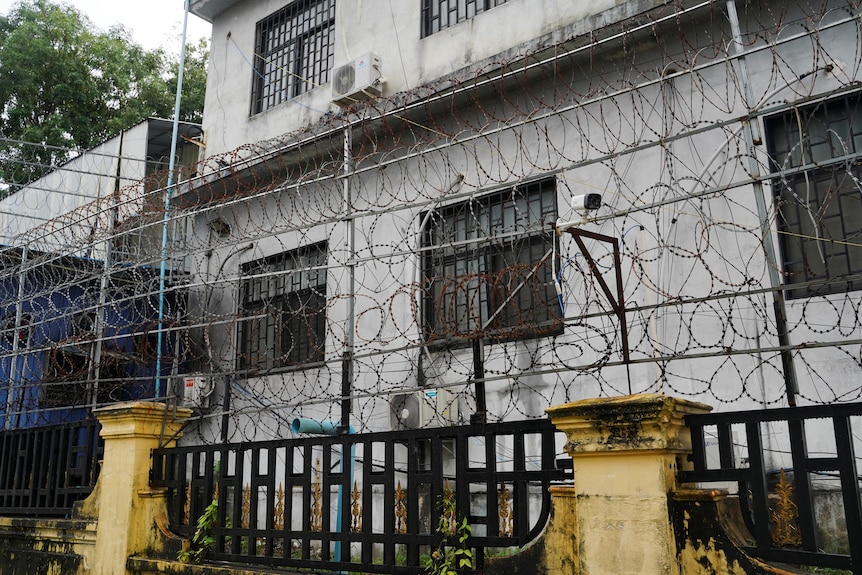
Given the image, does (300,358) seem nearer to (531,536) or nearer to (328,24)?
(328,24)

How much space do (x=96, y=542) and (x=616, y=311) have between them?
431cm

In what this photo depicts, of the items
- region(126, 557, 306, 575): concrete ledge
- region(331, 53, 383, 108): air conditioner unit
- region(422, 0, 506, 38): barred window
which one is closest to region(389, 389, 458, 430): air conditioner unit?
region(126, 557, 306, 575): concrete ledge

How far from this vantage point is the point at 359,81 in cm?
916

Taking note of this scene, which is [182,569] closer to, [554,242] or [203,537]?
[203,537]

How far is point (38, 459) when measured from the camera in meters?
6.95

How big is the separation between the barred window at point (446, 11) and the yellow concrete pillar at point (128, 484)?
5.38m

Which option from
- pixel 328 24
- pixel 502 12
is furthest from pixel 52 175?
pixel 502 12

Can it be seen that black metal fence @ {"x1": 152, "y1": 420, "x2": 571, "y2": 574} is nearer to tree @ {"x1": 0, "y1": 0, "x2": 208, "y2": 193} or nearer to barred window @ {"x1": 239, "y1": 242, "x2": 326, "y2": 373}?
barred window @ {"x1": 239, "y1": 242, "x2": 326, "y2": 373}

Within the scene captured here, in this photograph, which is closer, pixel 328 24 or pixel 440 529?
pixel 440 529

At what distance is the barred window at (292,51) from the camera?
1053 centimetres

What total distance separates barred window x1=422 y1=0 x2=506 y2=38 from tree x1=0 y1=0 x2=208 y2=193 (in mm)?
11497

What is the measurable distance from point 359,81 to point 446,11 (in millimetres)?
1292

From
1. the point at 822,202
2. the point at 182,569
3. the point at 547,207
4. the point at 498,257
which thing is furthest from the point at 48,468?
the point at 822,202

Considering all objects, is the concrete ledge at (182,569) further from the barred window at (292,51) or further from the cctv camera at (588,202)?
the barred window at (292,51)
